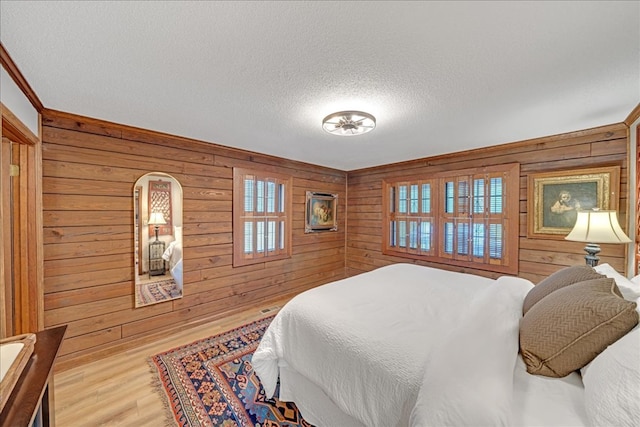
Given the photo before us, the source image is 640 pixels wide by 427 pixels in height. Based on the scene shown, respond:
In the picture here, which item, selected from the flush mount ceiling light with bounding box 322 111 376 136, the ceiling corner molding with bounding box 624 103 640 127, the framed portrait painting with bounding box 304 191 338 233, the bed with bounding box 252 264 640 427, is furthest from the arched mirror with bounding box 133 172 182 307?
the ceiling corner molding with bounding box 624 103 640 127

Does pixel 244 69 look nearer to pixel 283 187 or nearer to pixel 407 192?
pixel 283 187

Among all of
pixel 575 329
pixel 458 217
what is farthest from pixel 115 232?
pixel 458 217

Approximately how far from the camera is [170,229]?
284 centimetres

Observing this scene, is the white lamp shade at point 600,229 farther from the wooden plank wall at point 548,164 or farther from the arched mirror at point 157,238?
the arched mirror at point 157,238

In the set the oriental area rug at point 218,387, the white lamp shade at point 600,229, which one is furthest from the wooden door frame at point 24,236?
the white lamp shade at point 600,229

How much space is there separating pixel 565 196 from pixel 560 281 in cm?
186

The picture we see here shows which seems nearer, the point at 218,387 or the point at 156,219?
the point at 218,387

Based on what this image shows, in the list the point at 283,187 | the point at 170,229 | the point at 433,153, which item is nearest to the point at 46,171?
the point at 170,229

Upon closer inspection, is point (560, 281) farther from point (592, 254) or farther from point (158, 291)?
point (158, 291)

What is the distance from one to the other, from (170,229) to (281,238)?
156cm

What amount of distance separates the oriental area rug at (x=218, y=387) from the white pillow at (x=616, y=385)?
4.99ft

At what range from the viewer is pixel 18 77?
1.56 m

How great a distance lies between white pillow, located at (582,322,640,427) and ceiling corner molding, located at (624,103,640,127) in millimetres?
2194

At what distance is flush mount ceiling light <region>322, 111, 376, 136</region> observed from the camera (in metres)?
2.03
